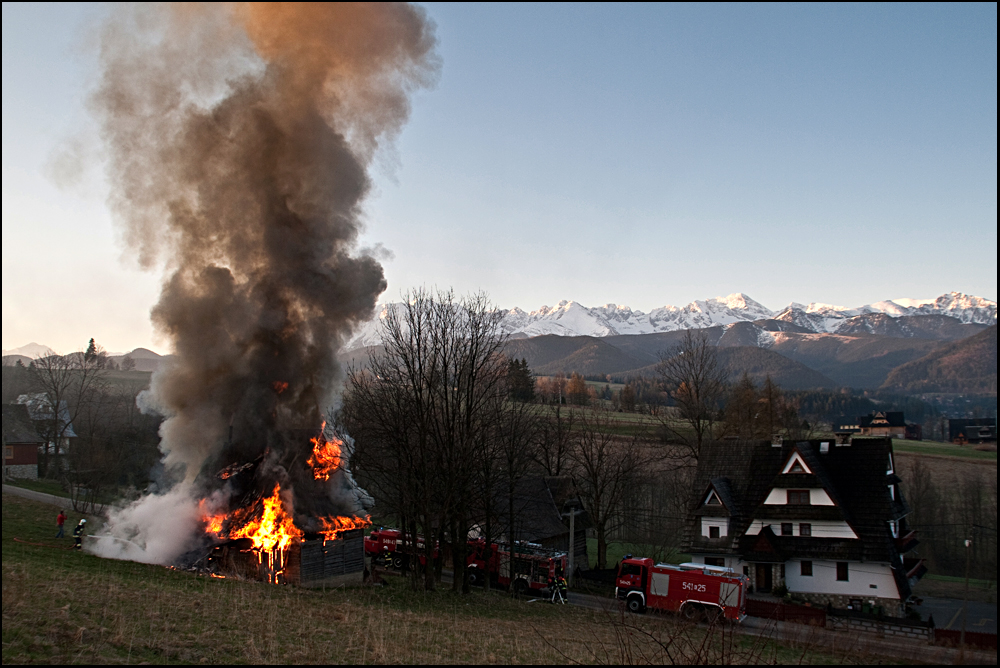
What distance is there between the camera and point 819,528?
28.9 metres

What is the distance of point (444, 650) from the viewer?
13156 mm

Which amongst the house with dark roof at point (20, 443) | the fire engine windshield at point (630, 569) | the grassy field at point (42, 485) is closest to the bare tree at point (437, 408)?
the fire engine windshield at point (630, 569)

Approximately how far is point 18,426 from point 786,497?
47094 millimetres

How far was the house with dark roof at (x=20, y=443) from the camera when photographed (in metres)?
40.3

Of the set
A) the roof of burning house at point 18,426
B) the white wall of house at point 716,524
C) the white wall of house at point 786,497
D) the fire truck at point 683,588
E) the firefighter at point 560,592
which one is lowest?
the firefighter at point 560,592

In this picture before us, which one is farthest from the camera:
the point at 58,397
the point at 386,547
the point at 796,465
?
the point at 58,397

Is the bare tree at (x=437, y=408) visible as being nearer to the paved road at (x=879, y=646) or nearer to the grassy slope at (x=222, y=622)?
the grassy slope at (x=222, y=622)

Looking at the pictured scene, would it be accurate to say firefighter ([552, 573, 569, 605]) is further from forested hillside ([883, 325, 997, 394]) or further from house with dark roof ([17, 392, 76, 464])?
house with dark roof ([17, 392, 76, 464])

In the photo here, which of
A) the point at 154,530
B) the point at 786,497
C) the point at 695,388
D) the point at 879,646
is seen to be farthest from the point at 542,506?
the point at 879,646

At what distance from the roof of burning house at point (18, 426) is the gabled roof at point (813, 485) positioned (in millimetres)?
41977

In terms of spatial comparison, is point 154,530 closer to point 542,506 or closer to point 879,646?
point 542,506

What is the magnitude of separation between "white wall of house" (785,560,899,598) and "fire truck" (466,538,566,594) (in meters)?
10.6

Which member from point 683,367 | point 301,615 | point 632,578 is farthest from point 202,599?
point 683,367

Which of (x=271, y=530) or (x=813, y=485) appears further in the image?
(x=813, y=485)
